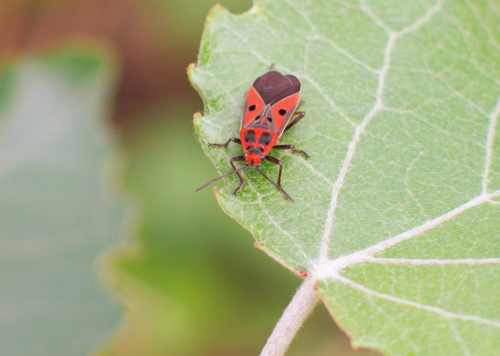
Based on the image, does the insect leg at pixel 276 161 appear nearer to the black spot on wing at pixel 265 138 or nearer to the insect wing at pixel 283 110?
the black spot on wing at pixel 265 138

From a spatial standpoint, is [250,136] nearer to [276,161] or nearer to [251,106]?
[251,106]

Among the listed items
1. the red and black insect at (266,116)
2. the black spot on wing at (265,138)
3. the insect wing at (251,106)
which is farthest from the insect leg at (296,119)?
the insect wing at (251,106)

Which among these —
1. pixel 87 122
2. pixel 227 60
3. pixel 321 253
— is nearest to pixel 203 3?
pixel 87 122

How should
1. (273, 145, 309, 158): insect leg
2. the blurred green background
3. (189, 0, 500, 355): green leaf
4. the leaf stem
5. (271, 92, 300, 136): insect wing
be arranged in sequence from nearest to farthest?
the leaf stem < (189, 0, 500, 355): green leaf < (273, 145, 309, 158): insect leg < (271, 92, 300, 136): insect wing < the blurred green background

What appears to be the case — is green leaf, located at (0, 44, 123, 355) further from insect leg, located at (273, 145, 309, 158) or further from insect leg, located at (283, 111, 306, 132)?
insect leg, located at (283, 111, 306, 132)

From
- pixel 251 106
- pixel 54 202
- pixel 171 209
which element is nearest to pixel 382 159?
pixel 251 106

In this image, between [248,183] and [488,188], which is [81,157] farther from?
[488,188]

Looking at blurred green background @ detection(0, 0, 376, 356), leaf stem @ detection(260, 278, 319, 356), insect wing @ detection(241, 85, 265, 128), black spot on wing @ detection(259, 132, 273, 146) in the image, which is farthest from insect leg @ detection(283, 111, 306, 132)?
blurred green background @ detection(0, 0, 376, 356)
